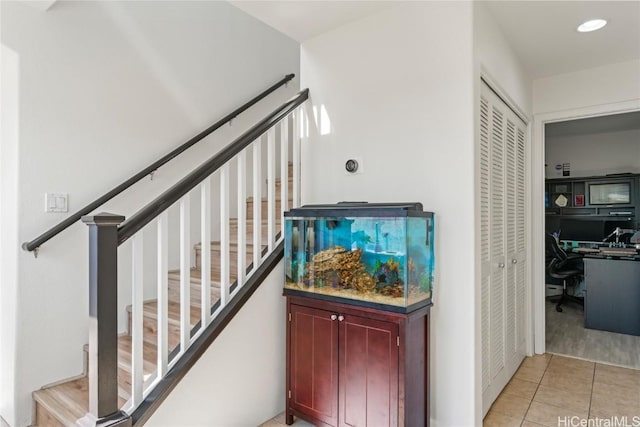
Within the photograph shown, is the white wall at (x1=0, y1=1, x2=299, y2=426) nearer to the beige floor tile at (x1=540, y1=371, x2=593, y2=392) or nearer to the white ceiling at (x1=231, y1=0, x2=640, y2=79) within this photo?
the white ceiling at (x1=231, y1=0, x2=640, y2=79)

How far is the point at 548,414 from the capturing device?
2359 millimetres

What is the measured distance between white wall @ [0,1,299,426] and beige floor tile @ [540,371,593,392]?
127 inches

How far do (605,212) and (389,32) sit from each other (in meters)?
5.64

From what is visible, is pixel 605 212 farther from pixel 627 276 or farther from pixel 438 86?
pixel 438 86

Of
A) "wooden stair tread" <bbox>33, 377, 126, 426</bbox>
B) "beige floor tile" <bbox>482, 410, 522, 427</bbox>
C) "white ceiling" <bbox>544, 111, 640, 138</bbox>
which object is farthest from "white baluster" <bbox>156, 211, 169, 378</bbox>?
"white ceiling" <bbox>544, 111, 640, 138</bbox>

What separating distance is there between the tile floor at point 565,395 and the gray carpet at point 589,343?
0.23m

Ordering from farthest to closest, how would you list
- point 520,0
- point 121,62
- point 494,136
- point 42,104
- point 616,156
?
point 616,156 < point 121,62 < point 494,136 < point 42,104 < point 520,0

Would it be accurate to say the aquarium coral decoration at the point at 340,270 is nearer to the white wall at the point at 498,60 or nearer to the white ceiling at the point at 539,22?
the white wall at the point at 498,60

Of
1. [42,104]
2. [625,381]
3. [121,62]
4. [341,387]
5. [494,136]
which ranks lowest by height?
[625,381]

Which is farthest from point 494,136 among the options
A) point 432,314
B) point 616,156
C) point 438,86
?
point 616,156

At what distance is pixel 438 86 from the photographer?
6.98 ft

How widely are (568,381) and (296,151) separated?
2681 mm

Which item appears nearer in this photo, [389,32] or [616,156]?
[389,32]

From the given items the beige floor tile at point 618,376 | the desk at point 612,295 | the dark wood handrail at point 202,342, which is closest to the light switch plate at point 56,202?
the dark wood handrail at point 202,342
